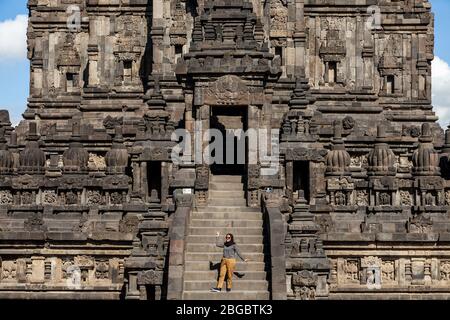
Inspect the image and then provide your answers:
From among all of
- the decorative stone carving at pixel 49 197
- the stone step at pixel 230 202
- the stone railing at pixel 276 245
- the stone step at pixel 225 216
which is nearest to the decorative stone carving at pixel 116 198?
the decorative stone carving at pixel 49 197

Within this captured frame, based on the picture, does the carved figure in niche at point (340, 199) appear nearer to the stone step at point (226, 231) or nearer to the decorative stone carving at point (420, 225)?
the decorative stone carving at point (420, 225)

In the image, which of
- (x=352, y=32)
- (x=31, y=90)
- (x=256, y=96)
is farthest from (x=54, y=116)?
(x=256, y=96)

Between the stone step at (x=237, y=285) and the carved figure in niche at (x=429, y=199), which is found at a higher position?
the carved figure in niche at (x=429, y=199)

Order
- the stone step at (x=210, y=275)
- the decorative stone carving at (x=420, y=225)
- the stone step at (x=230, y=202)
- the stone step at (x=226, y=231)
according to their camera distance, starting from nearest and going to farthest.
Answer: the stone step at (x=210, y=275) → the stone step at (x=226, y=231) → the stone step at (x=230, y=202) → the decorative stone carving at (x=420, y=225)

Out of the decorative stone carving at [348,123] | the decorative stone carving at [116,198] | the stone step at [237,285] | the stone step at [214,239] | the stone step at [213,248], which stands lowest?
the stone step at [237,285]

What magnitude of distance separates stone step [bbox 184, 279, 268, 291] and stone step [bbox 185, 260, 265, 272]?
56cm

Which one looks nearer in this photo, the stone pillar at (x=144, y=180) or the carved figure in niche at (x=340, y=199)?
the stone pillar at (x=144, y=180)

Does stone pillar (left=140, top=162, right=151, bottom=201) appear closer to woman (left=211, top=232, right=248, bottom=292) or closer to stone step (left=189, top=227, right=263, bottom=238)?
stone step (left=189, top=227, right=263, bottom=238)

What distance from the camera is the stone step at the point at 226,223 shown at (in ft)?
110

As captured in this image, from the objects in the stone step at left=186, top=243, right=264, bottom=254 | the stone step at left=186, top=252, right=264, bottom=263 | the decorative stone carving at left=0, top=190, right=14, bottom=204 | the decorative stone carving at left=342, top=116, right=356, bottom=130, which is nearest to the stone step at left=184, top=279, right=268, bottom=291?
the stone step at left=186, top=252, right=264, bottom=263

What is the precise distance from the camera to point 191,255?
3173 centimetres

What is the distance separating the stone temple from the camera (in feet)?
110
